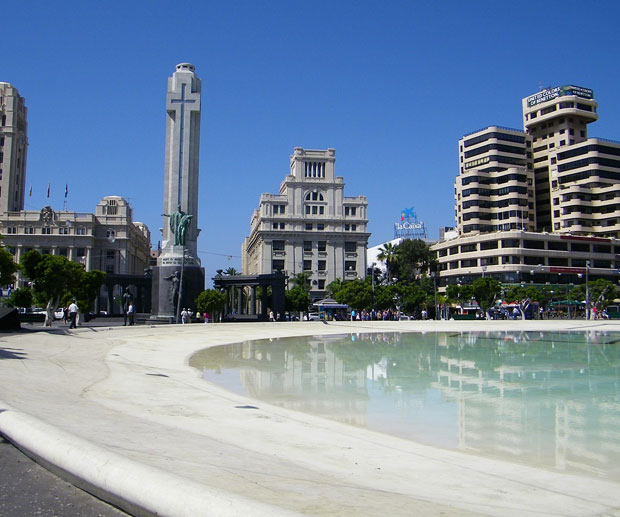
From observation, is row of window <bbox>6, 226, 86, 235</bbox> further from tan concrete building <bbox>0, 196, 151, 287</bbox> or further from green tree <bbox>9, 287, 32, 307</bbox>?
green tree <bbox>9, 287, 32, 307</bbox>

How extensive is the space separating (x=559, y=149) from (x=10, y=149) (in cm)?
11375

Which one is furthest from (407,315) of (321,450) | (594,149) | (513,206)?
(321,450)

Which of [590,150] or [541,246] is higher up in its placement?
[590,150]

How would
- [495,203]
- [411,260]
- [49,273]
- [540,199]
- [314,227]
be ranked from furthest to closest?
[314,227]
[540,199]
[411,260]
[495,203]
[49,273]

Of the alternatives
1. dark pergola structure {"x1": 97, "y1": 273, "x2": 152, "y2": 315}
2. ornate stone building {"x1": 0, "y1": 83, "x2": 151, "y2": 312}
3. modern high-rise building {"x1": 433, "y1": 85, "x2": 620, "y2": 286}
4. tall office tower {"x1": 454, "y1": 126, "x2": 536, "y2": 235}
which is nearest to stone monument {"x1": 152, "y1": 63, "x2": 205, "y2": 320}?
dark pergola structure {"x1": 97, "y1": 273, "x2": 152, "y2": 315}

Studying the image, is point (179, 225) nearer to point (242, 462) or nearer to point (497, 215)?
point (242, 462)

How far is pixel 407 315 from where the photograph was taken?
8100cm

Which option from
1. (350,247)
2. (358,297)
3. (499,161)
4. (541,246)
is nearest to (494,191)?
(499,161)

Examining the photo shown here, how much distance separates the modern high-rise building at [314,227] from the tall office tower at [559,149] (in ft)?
118

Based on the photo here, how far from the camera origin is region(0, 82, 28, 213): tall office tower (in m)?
118

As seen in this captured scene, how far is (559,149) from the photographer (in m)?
105

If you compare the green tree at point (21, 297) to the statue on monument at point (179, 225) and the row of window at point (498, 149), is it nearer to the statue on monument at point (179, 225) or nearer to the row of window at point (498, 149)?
the statue on monument at point (179, 225)

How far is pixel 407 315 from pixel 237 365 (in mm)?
65459

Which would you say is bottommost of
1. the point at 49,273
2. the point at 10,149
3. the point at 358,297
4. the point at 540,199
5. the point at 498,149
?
the point at 358,297
